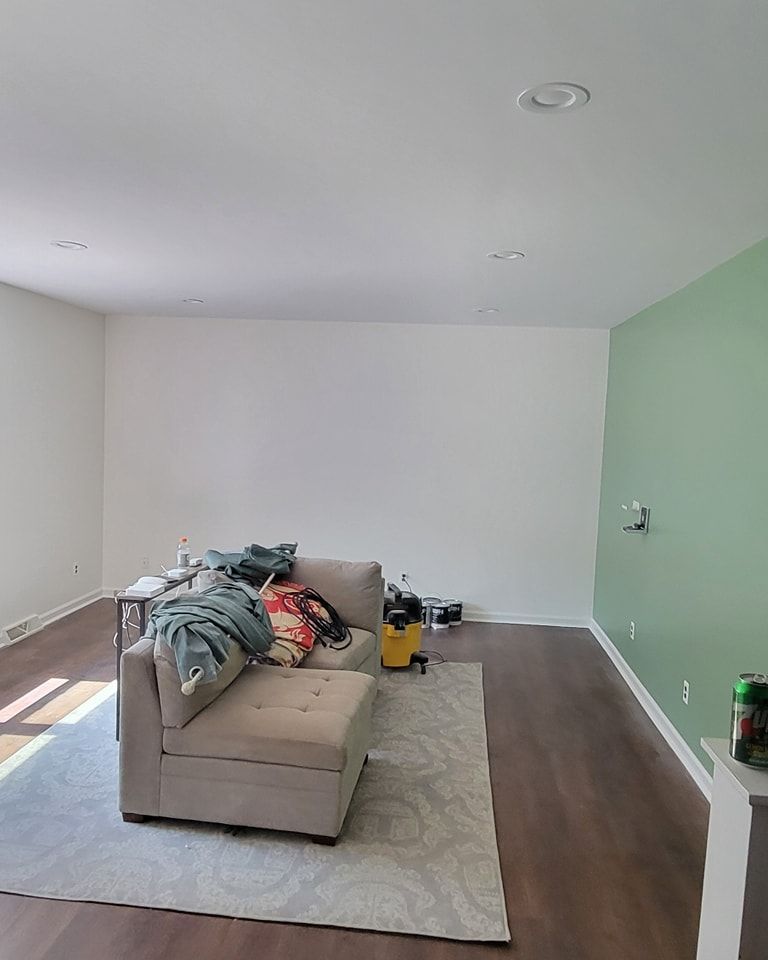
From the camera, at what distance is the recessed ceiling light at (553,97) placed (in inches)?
63.4

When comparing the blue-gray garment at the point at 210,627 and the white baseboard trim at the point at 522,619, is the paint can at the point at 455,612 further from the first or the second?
the blue-gray garment at the point at 210,627

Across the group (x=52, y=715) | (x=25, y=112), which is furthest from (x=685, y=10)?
(x=52, y=715)

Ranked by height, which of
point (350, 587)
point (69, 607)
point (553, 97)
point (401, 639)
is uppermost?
point (553, 97)

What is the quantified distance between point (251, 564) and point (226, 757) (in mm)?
1411

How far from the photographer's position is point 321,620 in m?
3.74

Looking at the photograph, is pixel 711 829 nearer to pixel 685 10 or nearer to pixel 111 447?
pixel 685 10

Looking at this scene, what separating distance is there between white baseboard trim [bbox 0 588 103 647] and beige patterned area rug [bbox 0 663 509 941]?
1580 millimetres

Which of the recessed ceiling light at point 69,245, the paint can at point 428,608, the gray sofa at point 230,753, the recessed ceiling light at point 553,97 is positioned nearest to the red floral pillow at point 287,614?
the gray sofa at point 230,753

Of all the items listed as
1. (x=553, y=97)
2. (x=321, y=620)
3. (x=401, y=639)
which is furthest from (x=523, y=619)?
(x=553, y=97)

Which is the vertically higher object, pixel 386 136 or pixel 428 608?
pixel 386 136

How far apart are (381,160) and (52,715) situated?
10.5ft

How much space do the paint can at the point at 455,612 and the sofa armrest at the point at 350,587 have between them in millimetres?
1630

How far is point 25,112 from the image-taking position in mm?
1879

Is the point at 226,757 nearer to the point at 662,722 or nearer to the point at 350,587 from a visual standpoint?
the point at 350,587
